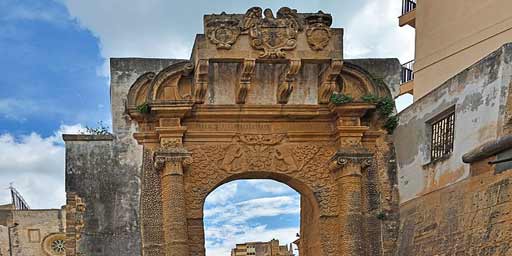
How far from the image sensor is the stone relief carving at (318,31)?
31.4 ft

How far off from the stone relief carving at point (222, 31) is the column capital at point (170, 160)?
5.09 ft

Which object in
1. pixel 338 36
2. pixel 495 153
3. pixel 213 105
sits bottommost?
pixel 495 153

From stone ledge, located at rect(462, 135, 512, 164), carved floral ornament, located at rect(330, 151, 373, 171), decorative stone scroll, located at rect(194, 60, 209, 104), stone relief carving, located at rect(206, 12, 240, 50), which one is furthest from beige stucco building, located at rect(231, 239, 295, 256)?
stone ledge, located at rect(462, 135, 512, 164)

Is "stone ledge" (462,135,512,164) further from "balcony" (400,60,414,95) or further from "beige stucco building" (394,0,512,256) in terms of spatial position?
"balcony" (400,60,414,95)

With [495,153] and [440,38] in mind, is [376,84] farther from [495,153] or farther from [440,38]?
[440,38]

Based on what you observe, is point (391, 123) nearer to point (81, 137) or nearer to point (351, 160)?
point (351, 160)

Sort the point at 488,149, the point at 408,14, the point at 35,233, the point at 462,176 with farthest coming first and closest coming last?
1. the point at 35,233
2. the point at 408,14
3. the point at 462,176
4. the point at 488,149

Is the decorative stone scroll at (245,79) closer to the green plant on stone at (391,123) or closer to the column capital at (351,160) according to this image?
the column capital at (351,160)

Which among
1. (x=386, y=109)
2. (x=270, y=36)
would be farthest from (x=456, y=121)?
(x=270, y=36)

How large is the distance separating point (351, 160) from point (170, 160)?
2.49m

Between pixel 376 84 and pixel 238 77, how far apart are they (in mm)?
1968

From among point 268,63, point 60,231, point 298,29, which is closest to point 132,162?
point 268,63

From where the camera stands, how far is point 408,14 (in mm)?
17219

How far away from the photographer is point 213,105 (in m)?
9.88
